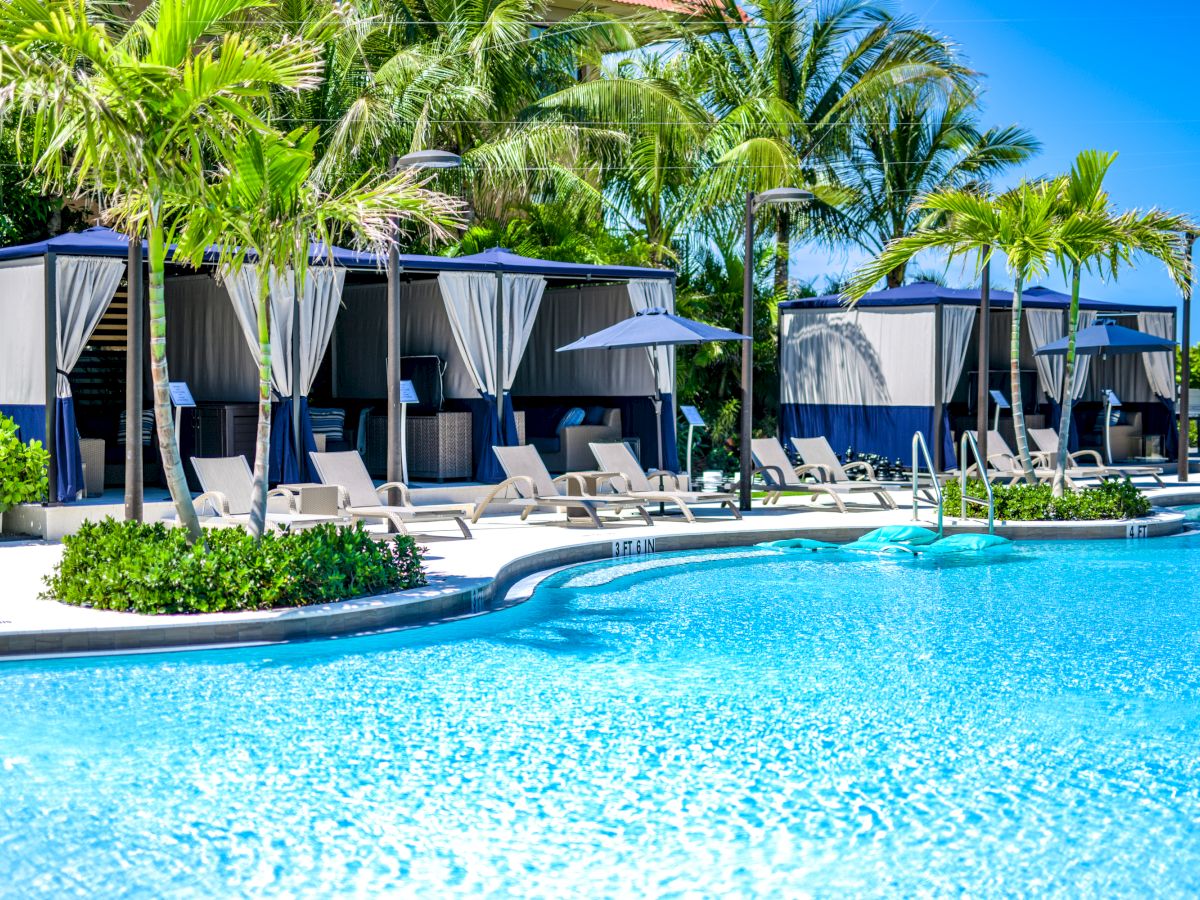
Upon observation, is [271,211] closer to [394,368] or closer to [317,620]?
[317,620]

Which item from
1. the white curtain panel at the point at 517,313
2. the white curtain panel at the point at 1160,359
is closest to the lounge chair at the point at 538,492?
the white curtain panel at the point at 517,313

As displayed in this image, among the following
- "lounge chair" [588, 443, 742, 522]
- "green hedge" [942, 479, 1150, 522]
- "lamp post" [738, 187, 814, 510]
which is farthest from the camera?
"green hedge" [942, 479, 1150, 522]

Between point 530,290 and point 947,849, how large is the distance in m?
11.4

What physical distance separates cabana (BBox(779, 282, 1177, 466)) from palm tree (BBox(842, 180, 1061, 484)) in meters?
4.02

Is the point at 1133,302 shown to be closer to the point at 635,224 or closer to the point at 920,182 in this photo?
the point at 920,182

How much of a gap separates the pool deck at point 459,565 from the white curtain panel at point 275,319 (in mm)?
2176

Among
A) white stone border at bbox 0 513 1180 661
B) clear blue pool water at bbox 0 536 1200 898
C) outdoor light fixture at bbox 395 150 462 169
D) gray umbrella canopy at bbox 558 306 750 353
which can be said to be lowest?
clear blue pool water at bbox 0 536 1200 898

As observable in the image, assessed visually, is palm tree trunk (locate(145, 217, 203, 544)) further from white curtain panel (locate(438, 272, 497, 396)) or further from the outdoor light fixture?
white curtain panel (locate(438, 272, 497, 396))

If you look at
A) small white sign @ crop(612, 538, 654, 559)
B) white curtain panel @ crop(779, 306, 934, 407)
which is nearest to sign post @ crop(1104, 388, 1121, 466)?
white curtain panel @ crop(779, 306, 934, 407)

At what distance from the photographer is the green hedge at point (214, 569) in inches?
340

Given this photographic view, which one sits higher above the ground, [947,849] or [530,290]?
[530,290]

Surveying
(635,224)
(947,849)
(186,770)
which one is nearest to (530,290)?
(635,224)

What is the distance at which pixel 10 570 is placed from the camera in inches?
417

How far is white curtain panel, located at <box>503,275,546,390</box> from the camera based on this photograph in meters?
15.8
